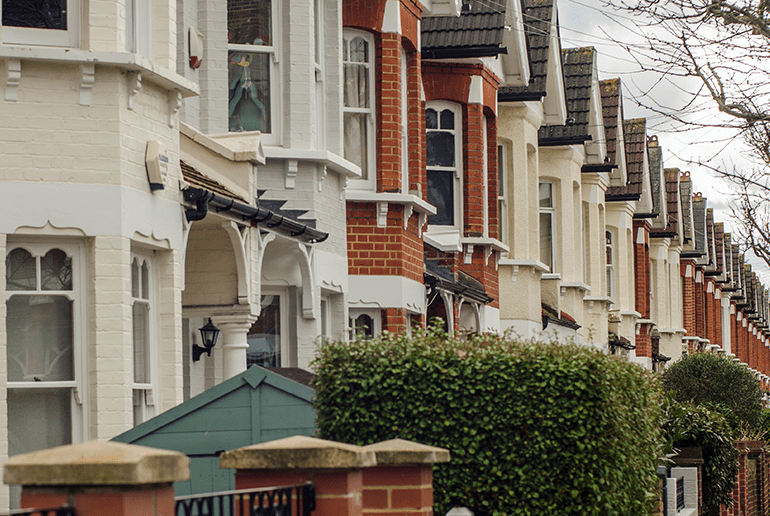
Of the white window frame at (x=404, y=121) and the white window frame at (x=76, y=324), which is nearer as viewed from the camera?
the white window frame at (x=76, y=324)

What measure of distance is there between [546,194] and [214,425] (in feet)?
62.2

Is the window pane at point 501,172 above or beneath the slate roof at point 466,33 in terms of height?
beneath

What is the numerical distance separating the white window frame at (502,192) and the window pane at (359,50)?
7.05 meters

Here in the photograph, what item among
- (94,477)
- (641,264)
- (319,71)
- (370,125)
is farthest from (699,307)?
(94,477)

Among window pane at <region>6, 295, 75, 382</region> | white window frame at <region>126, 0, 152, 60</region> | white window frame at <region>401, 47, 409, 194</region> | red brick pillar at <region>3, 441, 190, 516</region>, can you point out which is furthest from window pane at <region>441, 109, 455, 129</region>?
red brick pillar at <region>3, 441, 190, 516</region>

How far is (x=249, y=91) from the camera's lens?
1318 centimetres

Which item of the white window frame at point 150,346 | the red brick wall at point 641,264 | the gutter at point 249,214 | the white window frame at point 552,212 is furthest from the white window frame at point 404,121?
the red brick wall at point 641,264

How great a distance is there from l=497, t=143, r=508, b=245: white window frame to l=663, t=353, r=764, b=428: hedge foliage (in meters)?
9.92

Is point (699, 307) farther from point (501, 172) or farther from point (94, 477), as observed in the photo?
point (94, 477)

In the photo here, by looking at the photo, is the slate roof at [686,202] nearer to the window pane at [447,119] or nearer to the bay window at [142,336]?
the window pane at [447,119]

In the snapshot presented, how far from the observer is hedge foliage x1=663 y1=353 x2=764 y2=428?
100 feet

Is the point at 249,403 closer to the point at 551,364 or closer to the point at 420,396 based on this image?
the point at 420,396

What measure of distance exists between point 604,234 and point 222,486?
24.3 metres

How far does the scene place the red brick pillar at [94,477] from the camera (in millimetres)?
3859
